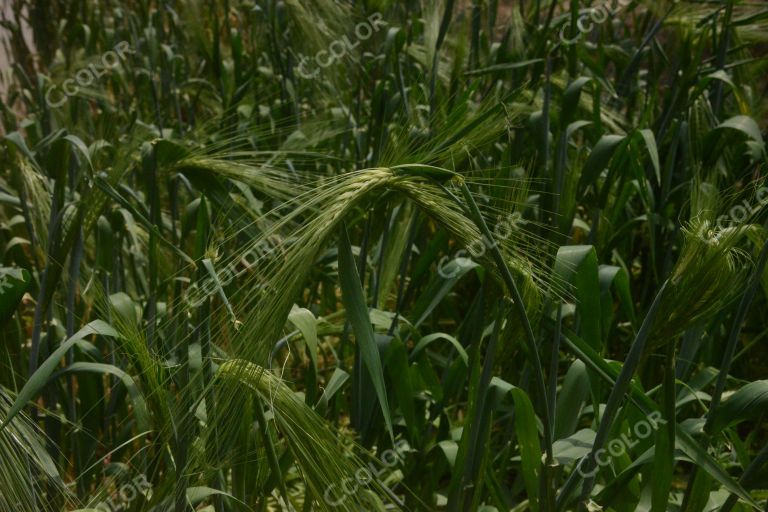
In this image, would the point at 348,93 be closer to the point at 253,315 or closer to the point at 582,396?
the point at 582,396

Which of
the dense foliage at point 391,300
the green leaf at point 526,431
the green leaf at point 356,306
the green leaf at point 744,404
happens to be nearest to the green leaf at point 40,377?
the dense foliage at point 391,300

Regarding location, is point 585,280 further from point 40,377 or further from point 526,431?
point 40,377

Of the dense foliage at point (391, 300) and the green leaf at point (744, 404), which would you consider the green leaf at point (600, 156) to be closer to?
the dense foliage at point (391, 300)

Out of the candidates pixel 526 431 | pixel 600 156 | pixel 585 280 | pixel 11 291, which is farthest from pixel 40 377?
pixel 600 156

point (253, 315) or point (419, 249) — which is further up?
point (253, 315)

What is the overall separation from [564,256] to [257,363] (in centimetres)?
48

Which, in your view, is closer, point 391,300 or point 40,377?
point 40,377

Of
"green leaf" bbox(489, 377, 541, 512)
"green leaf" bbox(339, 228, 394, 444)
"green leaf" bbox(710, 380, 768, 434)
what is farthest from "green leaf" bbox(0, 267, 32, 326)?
"green leaf" bbox(710, 380, 768, 434)

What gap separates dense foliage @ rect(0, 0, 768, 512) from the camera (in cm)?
86

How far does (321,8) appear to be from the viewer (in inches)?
73.7

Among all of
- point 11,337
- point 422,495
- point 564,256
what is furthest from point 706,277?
point 11,337

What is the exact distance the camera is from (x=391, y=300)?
82.4 inches

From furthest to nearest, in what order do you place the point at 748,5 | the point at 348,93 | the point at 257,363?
1. the point at 348,93
2. the point at 748,5
3. the point at 257,363

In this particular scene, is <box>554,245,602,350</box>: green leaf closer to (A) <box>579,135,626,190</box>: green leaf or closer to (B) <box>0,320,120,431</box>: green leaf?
(A) <box>579,135,626,190</box>: green leaf
